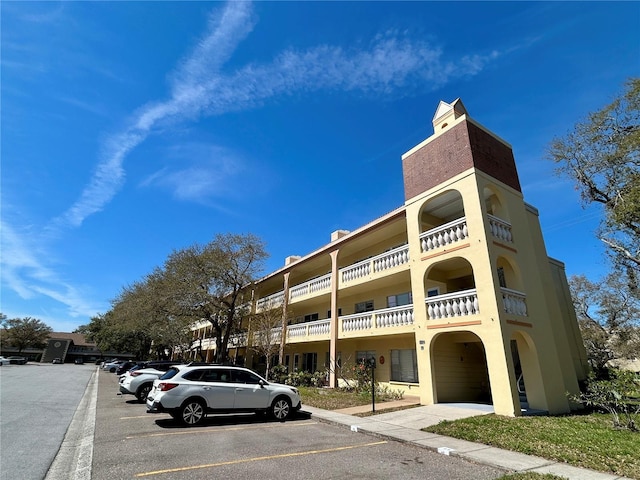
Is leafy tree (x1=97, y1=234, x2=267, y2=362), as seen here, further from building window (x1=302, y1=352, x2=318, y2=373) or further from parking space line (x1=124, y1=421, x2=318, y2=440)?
parking space line (x1=124, y1=421, x2=318, y2=440)

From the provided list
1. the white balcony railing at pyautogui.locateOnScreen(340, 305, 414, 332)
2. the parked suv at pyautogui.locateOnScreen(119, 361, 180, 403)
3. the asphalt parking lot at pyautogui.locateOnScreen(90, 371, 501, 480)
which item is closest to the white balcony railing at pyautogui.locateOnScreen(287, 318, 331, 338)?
the white balcony railing at pyautogui.locateOnScreen(340, 305, 414, 332)

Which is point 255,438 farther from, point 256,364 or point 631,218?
point 256,364

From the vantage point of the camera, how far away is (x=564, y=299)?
20016 mm

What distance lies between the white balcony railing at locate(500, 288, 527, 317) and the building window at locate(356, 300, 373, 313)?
29.8ft

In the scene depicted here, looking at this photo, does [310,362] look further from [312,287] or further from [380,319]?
[380,319]

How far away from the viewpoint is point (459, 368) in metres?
15.8

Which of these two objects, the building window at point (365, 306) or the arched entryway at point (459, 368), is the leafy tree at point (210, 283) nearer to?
the building window at point (365, 306)

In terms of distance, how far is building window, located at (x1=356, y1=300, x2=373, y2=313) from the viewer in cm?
2122

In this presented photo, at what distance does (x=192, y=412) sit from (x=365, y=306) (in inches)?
527

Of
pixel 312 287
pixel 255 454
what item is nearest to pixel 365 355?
pixel 312 287

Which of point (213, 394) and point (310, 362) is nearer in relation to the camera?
point (213, 394)

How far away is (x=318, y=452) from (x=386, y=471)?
1.80 m

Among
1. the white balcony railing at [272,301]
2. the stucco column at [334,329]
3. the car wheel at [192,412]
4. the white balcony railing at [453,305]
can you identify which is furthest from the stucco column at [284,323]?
the car wheel at [192,412]

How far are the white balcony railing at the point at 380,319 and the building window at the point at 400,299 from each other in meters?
1.83
